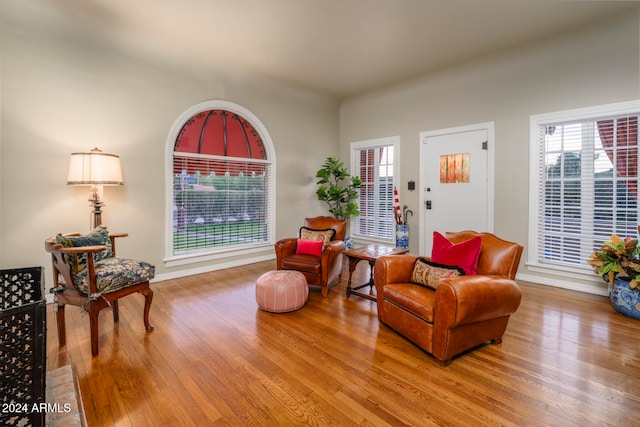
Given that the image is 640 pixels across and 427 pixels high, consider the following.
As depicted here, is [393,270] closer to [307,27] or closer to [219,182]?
[307,27]

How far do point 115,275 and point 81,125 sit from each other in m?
2.03

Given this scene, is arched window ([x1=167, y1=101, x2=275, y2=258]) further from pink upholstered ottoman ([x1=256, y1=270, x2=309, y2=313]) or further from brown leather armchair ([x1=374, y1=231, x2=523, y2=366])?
brown leather armchair ([x1=374, y1=231, x2=523, y2=366])

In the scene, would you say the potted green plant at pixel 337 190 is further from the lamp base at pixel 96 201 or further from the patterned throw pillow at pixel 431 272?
the lamp base at pixel 96 201

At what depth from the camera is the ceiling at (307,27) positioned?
297cm

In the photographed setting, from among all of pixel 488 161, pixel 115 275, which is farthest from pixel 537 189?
pixel 115 275

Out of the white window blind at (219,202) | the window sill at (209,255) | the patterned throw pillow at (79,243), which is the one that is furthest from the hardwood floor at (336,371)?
the white window blind at (219,202)

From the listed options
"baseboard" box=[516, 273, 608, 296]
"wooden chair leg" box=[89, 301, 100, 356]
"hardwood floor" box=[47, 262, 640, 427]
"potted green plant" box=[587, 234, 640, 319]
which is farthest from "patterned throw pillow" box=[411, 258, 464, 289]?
"wooden chair leg" box=[89, 301, 100, 356]

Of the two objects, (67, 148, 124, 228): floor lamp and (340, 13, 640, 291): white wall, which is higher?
(340, 13, 640, 291): white wall

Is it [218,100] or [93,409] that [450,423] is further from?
[218,100]

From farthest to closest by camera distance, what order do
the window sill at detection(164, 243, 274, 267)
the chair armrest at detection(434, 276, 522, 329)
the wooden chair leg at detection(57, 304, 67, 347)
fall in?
1. the window sill at detection(164, 243, 274, 267)
2. the wooden chair leg at detection(57, 304, 67, 347)
3. the chair armrest at detection(434, 276, 522, 329)

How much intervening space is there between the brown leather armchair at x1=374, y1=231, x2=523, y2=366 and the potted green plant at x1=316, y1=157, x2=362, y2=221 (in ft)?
9.03

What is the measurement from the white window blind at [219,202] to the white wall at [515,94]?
2.40 m

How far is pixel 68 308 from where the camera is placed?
304 cm

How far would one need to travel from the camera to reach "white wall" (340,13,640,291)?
3309 mm
